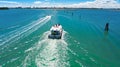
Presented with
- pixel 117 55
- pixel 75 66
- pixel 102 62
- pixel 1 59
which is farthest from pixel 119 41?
pixel 1 59

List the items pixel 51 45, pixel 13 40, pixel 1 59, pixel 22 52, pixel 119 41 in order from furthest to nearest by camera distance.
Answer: pixel 119 41 < pixel 13 40 < pixel 51 45 < pixel 22 52 < pixel 1 59

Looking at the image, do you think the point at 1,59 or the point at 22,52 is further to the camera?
the point at 22,52

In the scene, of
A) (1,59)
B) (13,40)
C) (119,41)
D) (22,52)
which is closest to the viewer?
(1,59)

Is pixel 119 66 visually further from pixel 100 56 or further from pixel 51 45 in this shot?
pixel 51 45

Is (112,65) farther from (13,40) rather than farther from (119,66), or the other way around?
(13,40)

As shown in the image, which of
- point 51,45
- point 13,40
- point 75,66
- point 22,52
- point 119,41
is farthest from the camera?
point 119,41

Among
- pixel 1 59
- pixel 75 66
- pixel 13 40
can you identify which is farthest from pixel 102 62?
pixel 13 40
